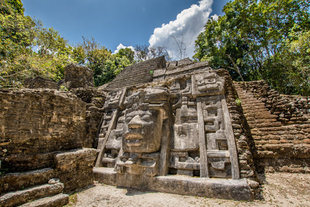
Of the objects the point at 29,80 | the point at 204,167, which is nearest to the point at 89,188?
the point at 204,167

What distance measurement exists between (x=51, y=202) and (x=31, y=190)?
410 millimetres

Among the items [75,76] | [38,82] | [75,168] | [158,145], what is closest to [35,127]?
[75,168]

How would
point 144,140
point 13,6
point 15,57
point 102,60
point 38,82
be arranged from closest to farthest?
1. point 144,140
2. point 15,57
3. point 38,82
4. point 13,6
5. point 102,60

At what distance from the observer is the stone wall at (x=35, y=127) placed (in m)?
2.85

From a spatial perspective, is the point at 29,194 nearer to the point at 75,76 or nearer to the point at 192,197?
the point at 192,197

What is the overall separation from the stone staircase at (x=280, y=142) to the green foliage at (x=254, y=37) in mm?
7097

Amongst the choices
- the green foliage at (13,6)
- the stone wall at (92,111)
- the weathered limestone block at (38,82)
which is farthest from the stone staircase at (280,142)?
the green foliage at (13,6)

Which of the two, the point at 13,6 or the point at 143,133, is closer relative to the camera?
the point at 143,133

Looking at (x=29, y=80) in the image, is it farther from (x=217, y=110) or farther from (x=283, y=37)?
(x=283, y=37)

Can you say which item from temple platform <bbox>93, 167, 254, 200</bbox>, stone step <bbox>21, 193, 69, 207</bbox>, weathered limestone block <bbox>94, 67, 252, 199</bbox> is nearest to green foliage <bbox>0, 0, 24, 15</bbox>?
weathered limestone block <bbox>94, 67, 252, 199</bbox>

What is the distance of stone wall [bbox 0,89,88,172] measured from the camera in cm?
285

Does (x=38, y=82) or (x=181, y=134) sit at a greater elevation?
(x=38, y=82)

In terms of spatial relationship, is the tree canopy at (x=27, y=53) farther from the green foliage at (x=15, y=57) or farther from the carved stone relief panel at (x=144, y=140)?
the carved stone relief panel at (x=144, y=140)

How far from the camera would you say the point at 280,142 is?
4105 millimetres
